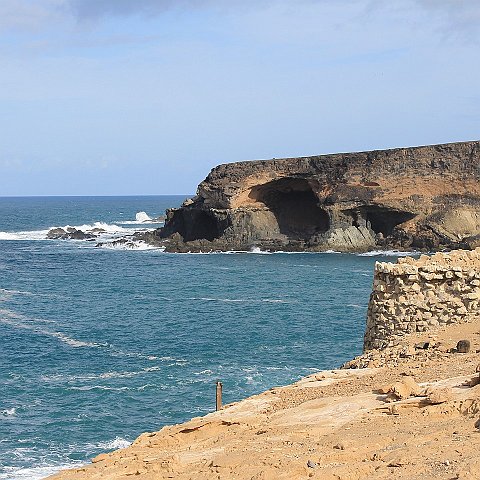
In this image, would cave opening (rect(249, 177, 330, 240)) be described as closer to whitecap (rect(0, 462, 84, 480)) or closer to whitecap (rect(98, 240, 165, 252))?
whitecap (rect(98, 240, 165, 252))

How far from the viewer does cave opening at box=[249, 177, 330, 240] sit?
72.5 m

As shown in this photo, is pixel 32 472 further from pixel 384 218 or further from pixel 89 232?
pixel 89 232

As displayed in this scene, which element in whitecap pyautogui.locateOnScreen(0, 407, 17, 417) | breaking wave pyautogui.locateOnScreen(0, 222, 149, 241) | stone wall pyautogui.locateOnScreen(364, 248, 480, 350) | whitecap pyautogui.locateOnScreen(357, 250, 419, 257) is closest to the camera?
stone wall pyautogui.locateOnScreen(364, 248, 480, 350)

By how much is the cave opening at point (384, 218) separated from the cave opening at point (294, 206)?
3956mm

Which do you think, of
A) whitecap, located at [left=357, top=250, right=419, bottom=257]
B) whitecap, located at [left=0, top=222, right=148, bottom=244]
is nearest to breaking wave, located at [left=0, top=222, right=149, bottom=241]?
whitecap, located at [left=0, top=222, right=148, bottom=244]

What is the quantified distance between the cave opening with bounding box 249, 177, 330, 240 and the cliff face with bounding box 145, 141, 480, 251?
117 mm

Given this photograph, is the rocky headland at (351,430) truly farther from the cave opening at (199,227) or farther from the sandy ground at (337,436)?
the cave opening at (199,227)

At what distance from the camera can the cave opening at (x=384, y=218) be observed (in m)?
66.4

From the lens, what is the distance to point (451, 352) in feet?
41.9

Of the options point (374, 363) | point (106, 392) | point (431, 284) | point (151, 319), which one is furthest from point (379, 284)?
point (151, 319)

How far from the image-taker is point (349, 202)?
66.4 metres

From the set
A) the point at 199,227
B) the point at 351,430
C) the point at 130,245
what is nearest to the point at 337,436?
the point at 351,430

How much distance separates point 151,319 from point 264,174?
35408 mm

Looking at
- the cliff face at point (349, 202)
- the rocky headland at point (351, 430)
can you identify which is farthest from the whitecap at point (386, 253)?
the rocky headland at point (351, 430)
